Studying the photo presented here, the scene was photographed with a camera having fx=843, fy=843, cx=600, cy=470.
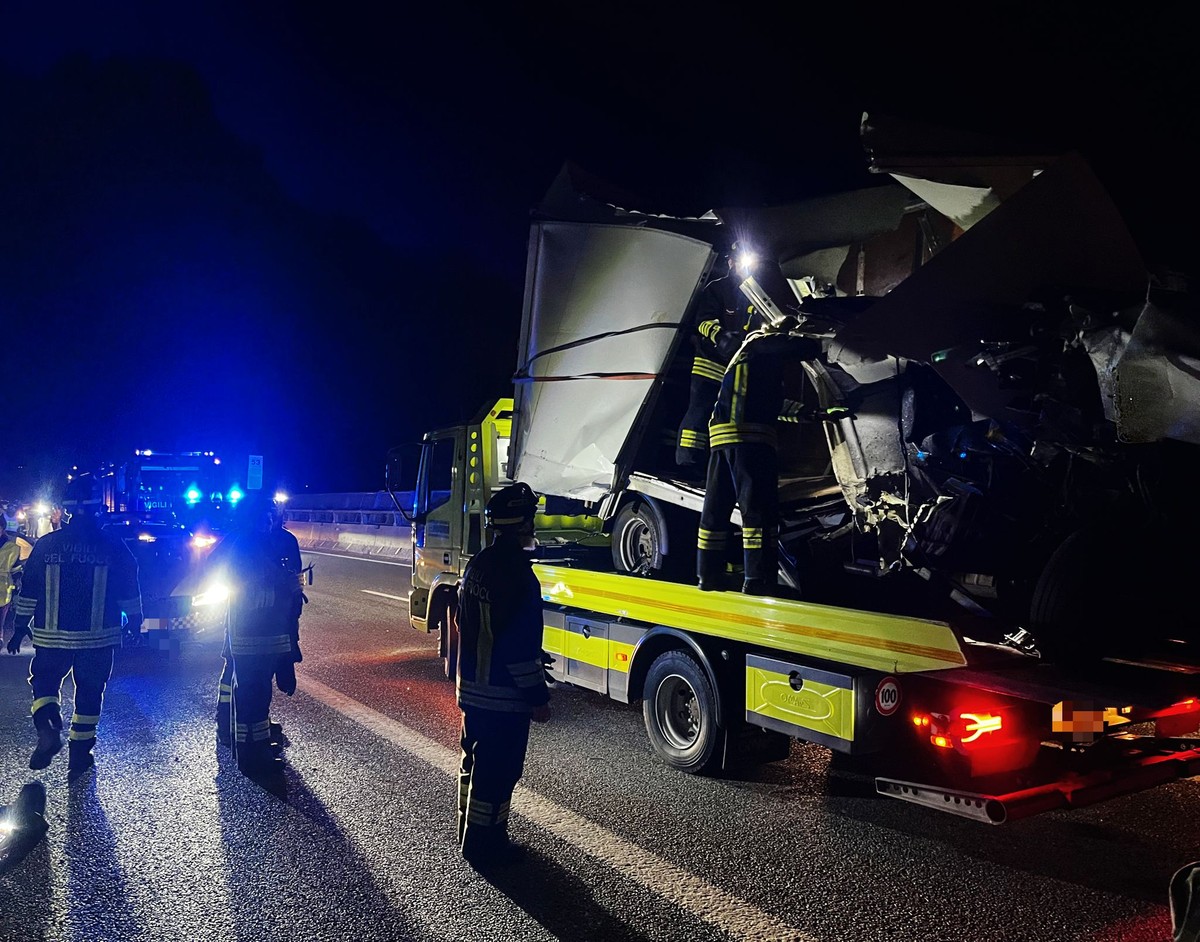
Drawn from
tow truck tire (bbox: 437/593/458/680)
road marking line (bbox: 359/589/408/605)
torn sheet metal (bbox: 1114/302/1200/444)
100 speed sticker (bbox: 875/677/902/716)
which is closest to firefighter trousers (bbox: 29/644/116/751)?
tow truck tire (bbox: 437/593/458/680)

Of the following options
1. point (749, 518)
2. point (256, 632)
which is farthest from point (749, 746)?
point (256, 632)

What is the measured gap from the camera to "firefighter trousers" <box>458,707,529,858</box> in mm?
3648

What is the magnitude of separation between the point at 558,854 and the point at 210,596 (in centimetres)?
640

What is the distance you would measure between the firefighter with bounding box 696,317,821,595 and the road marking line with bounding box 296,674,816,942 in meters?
1.54

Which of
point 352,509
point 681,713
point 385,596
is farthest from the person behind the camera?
point 352,509

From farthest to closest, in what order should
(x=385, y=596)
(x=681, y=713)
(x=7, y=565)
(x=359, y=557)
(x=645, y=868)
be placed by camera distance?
(x=359, y=557) → (x=385, y=596) → (x=7, y=565) → (x=681, y=713) → (x=645, y=868)

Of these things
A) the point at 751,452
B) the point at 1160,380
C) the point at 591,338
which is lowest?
the point at 751,452

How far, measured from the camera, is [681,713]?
5.25 m

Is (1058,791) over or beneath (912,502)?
beneath

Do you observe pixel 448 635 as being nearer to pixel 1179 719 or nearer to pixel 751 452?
pixel 751 452

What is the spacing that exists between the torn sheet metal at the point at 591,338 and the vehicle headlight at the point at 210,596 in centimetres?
395

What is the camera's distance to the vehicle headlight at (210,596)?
341 inches

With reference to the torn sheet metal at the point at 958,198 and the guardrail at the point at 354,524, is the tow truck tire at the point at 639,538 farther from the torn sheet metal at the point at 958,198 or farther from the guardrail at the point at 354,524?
the guardrail at the point at 354,524

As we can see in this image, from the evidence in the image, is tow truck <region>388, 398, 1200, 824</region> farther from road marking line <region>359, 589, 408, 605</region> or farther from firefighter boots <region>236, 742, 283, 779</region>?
road marking line <region>359, 589, 408, 605</region>
